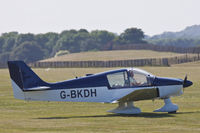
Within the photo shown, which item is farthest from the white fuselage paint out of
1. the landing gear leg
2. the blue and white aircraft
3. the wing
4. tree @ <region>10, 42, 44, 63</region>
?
tree @ <region>10, 42, 44, 63</region>

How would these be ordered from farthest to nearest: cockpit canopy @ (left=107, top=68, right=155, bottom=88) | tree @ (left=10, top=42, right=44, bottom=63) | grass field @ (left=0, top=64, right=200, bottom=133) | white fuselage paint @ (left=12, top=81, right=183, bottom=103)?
tree @ (left=10, top=42, right=44, bottom=63) < cockpit canopy @ (left=107, top=68, right=155, bottom=88) < white fuselage paint @ (left=12, top=81, right=183, bottom=103) < grass field @ (left=0, top=64, right=200, bottom=133)

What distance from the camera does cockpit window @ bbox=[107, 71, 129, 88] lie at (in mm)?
22266

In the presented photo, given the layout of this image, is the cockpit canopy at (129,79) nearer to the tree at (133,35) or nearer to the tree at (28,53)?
the tree at (133,35)

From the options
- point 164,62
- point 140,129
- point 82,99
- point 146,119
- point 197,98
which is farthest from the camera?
point 164,62

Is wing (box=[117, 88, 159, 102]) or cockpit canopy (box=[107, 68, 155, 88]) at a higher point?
cockpit canopy (box=[107, 68, 155, 88])

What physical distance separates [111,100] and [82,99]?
1137 millimetres

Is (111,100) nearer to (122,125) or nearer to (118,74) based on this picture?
(118,74)

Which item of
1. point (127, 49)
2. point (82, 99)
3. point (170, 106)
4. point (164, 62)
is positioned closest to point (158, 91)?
point (170, 106)

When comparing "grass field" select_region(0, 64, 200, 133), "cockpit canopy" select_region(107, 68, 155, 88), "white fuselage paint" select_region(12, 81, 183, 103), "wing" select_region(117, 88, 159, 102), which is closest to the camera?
"grass field" select_region(0, 64, 200, 133)

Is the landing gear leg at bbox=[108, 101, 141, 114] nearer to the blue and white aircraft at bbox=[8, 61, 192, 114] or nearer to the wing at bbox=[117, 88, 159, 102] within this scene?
the blue and white aircraft at bbox=[8, 61, 192, 114]

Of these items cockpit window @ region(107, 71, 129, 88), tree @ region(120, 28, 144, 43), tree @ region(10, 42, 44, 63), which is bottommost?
tree @ region(10, 42, 44, 63)

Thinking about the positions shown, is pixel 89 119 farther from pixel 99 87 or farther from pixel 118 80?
pixel 118 80

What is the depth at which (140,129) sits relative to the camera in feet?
59.3

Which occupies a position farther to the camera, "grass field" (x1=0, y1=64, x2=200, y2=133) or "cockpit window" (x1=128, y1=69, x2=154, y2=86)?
"cockpit window" (x1=128, y1=69, x2=154, y2=86)
